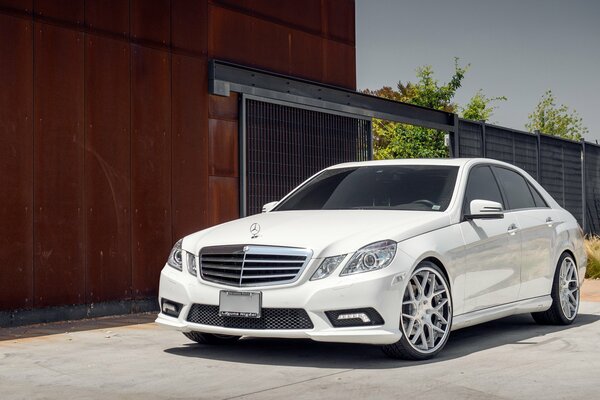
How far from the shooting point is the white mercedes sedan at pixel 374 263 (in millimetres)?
6992

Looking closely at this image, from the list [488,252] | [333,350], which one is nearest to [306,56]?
[488,252]

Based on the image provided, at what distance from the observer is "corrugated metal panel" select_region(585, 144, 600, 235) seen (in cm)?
2417

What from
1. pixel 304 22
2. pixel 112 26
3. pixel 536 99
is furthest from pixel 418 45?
pixel 112 26

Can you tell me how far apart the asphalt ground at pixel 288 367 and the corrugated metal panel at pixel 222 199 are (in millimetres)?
3335

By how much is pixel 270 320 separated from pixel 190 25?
6249 millimetres

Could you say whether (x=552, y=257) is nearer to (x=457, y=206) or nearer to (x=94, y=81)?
(x=457, y=206)

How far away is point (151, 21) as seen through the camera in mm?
11820

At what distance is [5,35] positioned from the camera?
990 cm

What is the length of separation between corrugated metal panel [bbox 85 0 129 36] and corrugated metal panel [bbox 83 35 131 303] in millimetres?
148

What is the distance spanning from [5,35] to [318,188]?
3607 mm

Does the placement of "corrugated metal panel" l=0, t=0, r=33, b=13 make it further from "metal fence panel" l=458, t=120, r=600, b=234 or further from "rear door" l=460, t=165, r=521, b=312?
"metal fence panel" l=458, t=120, r=600, b=234

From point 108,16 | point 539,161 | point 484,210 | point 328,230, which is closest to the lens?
point 328,230

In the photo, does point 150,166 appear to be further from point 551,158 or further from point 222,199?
point 551,158

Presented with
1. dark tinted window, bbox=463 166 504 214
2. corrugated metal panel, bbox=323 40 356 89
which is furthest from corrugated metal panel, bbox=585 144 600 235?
dark tinted window, bbox=463 166 504 214
